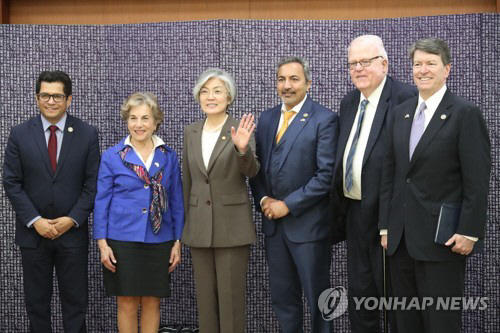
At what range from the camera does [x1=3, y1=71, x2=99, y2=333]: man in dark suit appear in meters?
3.38

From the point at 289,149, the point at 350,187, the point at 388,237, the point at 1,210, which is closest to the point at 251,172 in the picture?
the point at 289,149

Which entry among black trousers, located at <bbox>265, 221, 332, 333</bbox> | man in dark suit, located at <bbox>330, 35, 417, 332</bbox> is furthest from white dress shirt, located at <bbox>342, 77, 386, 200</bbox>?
black trousers, located at <bbox>265, 221, 332, 333</bbox>

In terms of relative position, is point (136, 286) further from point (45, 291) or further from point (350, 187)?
point (350, 187)

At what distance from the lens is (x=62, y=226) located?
3.35 meters

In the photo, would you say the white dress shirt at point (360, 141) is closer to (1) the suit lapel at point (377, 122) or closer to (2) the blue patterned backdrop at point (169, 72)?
(1) the suit lapel at point (377, 122)

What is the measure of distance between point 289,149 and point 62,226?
1.34 m

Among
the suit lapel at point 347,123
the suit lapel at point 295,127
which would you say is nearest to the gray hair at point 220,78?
the suit lapel at point 295,127

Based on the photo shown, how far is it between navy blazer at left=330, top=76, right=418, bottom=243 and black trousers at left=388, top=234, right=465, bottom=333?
28 centimetres

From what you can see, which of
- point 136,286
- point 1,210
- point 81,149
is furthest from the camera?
point 1,210

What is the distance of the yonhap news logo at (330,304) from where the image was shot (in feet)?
10.5

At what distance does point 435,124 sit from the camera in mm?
2684

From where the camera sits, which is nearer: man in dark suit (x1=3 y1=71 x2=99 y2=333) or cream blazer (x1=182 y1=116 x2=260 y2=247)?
cream blazer (x1=182 y1=116 x2=260 y2=247)

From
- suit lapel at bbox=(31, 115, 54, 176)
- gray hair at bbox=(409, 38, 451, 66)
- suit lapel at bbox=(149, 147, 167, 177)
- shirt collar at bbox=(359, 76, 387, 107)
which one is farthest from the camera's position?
suit lapel at bbox=(31, 115, 54, 176)

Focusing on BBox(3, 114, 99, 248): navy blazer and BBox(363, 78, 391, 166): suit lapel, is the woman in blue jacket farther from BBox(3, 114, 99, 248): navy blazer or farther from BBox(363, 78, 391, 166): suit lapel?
BBox(363, 78, 391, 166): suit lapel
